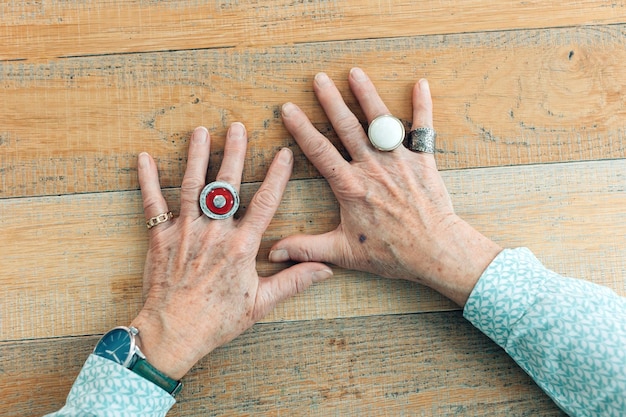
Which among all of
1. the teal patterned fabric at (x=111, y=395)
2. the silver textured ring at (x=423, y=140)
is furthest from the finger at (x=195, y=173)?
the silver textured ring at (x=423, y=140)

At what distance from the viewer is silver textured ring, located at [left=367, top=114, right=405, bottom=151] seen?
3.58 feet

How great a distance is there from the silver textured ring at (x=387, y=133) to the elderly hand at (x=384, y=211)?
0.03 metres

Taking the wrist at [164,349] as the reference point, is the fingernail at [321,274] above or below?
above

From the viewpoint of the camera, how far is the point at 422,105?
1.14m

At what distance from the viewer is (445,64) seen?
46.8 inches

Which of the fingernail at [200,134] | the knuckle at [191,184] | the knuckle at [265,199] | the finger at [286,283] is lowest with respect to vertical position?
the finger at [286,283]

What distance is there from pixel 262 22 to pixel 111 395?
0.85m

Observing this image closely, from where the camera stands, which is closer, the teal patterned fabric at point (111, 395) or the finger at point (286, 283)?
the teal patterned fabric at point (111, 395)

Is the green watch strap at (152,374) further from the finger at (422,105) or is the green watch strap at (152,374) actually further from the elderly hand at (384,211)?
the finger at (422,105)

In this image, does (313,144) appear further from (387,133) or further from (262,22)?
(262,22)

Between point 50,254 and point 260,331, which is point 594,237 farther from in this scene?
point 50,254

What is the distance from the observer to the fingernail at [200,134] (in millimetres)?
1144

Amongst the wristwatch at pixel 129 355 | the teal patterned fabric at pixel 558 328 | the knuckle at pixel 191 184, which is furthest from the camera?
the knuckle at pixel 191 184

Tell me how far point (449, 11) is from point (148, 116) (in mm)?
740
